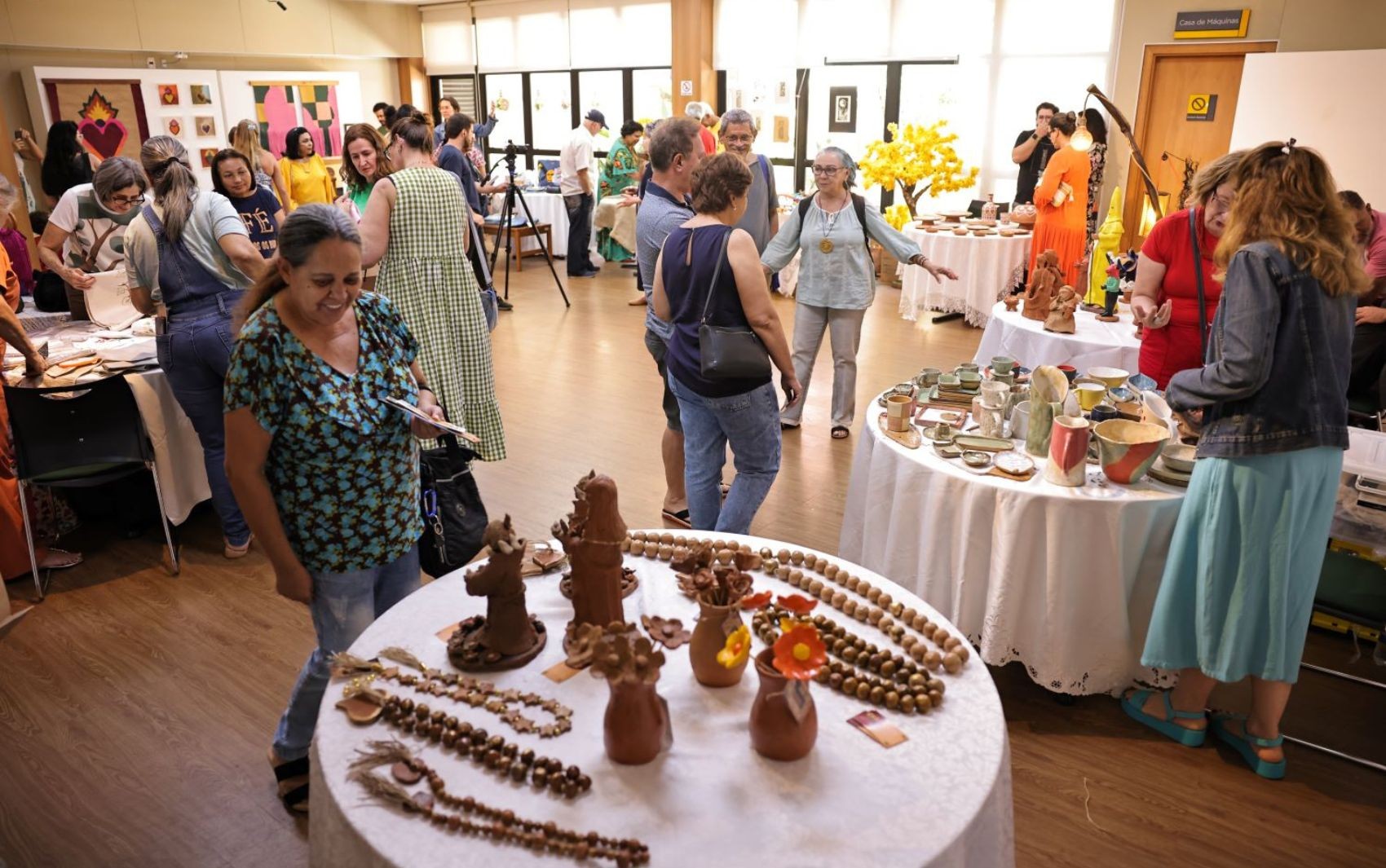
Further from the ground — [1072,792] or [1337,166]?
[1337,166]

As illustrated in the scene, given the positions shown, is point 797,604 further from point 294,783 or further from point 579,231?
point 579,231

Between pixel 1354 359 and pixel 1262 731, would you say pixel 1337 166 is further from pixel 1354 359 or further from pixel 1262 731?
pixel 1262 731

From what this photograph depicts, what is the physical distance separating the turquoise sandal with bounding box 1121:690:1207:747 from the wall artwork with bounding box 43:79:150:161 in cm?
1040

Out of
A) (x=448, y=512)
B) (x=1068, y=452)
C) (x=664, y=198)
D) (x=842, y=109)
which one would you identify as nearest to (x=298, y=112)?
(x=842, y=109)

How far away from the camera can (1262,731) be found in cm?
242

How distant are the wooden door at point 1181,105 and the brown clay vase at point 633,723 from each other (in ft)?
27.7

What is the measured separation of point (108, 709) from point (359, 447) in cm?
158

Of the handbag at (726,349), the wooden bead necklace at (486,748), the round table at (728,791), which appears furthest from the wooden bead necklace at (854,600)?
the handbag at (726,349)

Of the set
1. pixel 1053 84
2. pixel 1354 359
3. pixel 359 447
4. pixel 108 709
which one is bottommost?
pixel 108 709

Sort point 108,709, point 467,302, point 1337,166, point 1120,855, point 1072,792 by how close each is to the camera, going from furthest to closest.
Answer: point 1337,166 → point 467,302 → point 108,709 → point 1072,792 → point 1120,855

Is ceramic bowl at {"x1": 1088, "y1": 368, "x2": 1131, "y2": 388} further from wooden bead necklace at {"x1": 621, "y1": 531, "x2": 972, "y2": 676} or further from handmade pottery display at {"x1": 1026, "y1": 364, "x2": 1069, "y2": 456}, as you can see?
wooden bead necklace at {"x1": 621, "y1": 531, "x2": 972, "y2": 676}

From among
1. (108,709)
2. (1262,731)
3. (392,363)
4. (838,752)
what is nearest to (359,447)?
(392,363)

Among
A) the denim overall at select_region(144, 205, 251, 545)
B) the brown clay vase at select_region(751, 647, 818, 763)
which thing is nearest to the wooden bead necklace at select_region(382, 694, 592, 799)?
the brown clay vase at select_region(751, 647, 818, 763)

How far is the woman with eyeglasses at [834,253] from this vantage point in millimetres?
4341
